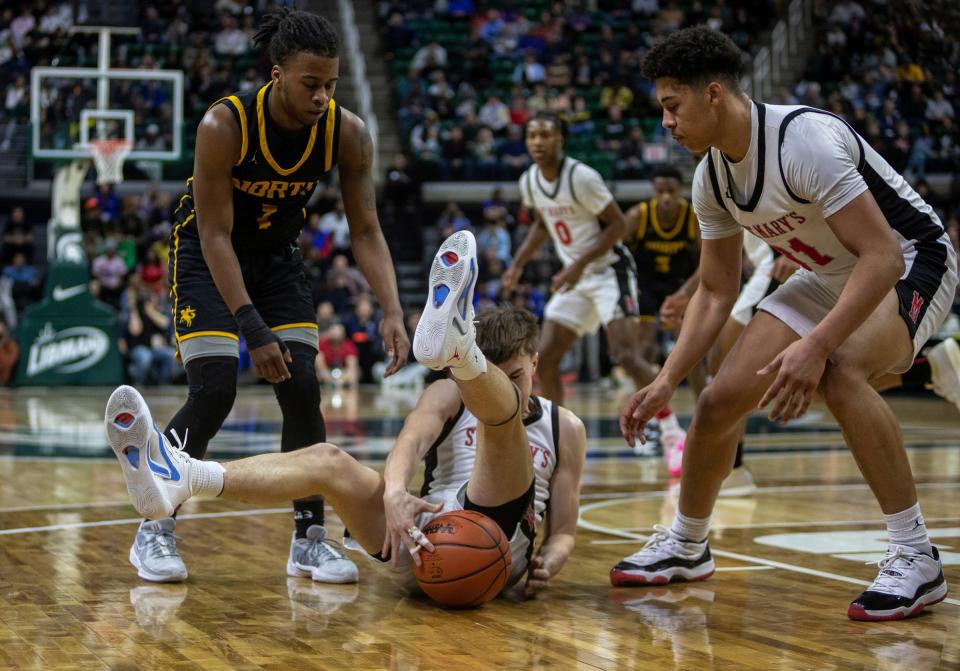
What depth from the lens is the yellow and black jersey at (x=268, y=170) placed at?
4.45 meters

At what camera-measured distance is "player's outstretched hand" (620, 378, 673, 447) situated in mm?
4207

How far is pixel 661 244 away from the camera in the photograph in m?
10.0

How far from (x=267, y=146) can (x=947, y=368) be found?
13.6ft

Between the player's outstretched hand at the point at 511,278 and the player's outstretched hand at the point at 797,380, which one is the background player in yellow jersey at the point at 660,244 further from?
the player's outstretched hand at the point at 797,380

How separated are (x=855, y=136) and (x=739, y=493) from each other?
11.2 ft

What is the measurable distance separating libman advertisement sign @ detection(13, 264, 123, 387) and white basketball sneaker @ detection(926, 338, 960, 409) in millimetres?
11949

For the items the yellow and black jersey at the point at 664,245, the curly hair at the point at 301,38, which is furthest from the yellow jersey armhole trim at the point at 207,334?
the yellow and black jersey at the point at 664,245

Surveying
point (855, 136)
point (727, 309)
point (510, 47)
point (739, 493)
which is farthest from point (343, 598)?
point (510, 47)

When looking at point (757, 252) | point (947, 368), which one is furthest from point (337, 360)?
point (947, 368)

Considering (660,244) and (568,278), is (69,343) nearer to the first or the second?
(660,244)

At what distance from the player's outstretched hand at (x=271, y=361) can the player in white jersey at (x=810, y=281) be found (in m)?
1.16

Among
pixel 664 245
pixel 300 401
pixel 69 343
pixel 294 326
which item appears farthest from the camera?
pixel 69 343

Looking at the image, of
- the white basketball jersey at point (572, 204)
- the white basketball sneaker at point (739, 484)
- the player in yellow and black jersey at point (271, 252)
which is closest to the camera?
the player in yellow and black jersey at point (271, 252)

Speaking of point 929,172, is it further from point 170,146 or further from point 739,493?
point 739,493
